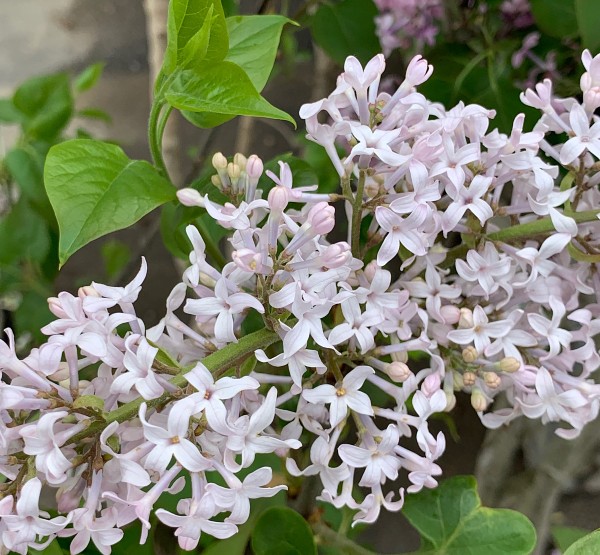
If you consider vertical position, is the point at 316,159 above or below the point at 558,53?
below

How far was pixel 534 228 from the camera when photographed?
0.33 m

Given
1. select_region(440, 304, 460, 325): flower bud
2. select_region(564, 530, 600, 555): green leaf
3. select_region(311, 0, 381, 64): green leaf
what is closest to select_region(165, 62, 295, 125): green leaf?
select_region(440, 304, 460, 325): flower bud

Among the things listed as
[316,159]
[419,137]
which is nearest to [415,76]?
[419,137]

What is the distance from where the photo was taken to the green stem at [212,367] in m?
0.28

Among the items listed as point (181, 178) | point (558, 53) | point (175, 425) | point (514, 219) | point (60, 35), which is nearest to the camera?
point (175, 425)

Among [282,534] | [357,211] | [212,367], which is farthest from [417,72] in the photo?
[282,534]

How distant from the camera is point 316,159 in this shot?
2.58 feet

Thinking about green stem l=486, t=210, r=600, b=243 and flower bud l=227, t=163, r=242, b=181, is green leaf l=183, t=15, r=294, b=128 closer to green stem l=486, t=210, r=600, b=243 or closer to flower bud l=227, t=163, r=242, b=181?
flower bud l=227, t=163, r=242, b=181

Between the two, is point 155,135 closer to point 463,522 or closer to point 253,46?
point 253,46

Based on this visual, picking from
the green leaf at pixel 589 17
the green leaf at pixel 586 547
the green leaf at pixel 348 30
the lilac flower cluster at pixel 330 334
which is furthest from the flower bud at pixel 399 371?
the green leaf at pixel 348 30

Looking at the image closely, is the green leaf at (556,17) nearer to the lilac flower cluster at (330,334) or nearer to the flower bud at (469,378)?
the lilac flower cluster at (330,334)

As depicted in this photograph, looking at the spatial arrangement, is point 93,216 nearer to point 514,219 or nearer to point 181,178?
point 514,219

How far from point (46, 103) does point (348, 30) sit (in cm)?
31

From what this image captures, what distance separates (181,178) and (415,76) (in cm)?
49
